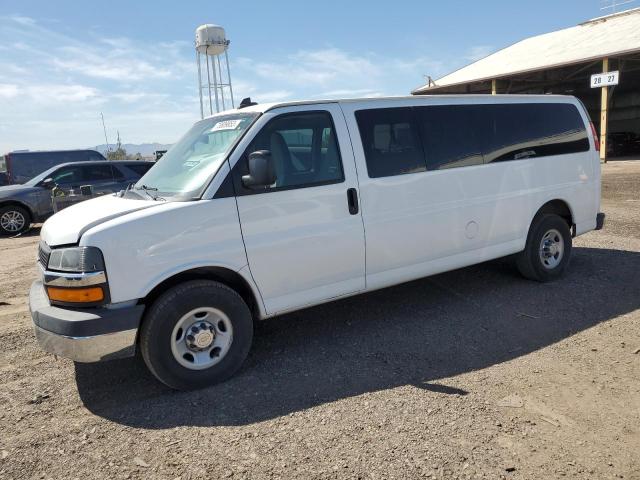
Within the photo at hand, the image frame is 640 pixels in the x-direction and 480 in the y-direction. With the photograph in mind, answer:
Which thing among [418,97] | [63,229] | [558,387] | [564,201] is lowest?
[558,387]

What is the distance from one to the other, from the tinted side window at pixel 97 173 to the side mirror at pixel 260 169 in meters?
9.88

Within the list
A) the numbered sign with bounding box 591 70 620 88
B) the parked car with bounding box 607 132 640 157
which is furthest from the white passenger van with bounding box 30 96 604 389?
the parked car with bounding box 607 132 640 157

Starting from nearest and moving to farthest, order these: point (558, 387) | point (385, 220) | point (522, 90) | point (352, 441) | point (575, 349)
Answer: point (352, 441) < point (558, 387) < point (575, 349) < point (385, 220) < point (522, 90)

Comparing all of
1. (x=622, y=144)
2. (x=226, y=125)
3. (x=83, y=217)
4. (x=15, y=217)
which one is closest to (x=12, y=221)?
(x=15, y=217)

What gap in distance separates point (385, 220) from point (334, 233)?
52cm

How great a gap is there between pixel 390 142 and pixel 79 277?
2689mm

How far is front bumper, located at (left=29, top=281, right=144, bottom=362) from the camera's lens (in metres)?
3.21

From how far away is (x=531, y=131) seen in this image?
5.35 metres

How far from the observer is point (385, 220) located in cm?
426

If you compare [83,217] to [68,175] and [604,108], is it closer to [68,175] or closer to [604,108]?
[68,175]

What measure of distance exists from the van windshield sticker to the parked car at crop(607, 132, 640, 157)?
26.0 metres

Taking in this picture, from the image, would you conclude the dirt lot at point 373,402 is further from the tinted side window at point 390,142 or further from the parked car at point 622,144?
the parked car at point 622,144

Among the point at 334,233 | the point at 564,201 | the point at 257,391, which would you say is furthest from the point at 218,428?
the point at 564,201

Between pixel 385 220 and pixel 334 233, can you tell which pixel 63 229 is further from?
pixel 385 220
